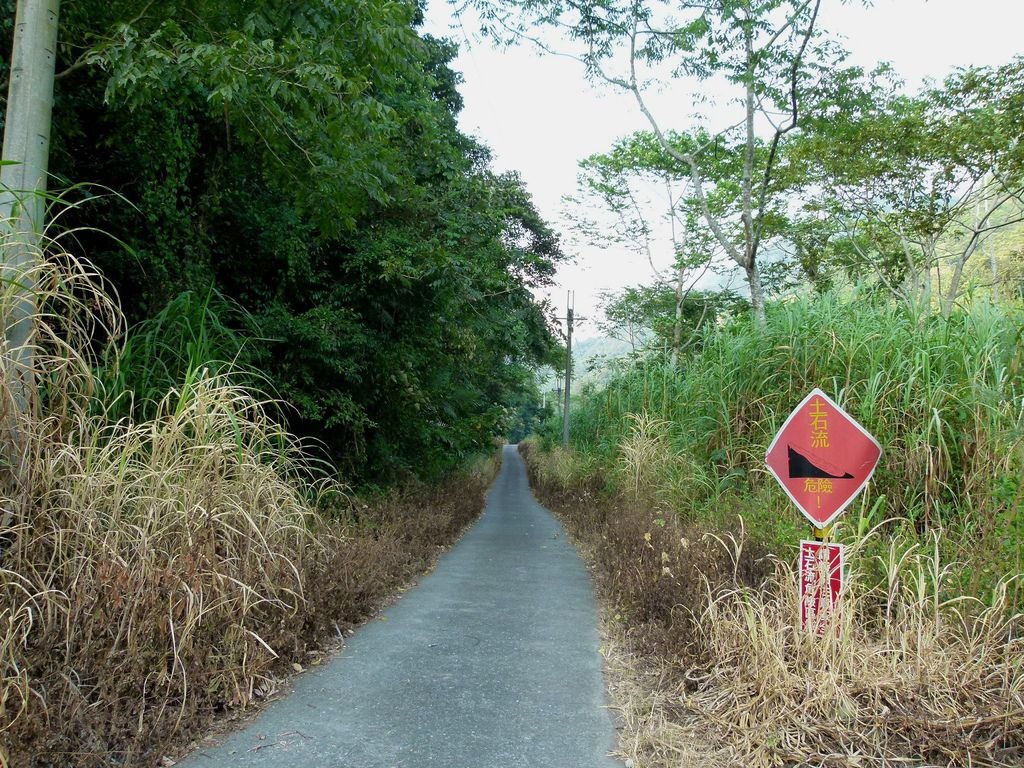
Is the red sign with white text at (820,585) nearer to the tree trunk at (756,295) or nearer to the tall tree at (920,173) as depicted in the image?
the tree trunk at (756,295)

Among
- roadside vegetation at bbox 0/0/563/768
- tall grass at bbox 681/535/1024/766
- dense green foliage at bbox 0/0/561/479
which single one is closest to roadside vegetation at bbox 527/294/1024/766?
tall grass at bbox 681/535/1024/766

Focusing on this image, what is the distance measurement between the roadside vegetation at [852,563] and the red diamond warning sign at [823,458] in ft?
1.53

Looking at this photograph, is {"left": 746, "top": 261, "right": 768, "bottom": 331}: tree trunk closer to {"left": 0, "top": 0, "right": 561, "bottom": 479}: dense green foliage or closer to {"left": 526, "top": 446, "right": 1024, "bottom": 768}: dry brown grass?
{"left": 0, "top": 0, "right": 561, "bottom": 479}: dense green foliage

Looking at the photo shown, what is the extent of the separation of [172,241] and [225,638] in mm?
3979

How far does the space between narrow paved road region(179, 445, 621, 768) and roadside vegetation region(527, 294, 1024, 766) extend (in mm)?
373

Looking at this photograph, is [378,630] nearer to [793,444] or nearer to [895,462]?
[793,444]

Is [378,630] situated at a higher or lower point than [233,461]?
lower

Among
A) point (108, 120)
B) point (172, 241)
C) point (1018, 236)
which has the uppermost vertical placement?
point (1018, 236)

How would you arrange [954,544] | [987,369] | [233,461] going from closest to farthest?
1. [954,544]
2. [233,461]
3. [987,369]

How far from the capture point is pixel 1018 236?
901 inches

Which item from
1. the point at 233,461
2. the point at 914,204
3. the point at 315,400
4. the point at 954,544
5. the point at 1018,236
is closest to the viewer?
the point at 954,544

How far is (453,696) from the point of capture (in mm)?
3934

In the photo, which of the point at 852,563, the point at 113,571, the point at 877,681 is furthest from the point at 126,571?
the point at 852,563

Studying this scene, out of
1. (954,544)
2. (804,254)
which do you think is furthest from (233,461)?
(804,254)
